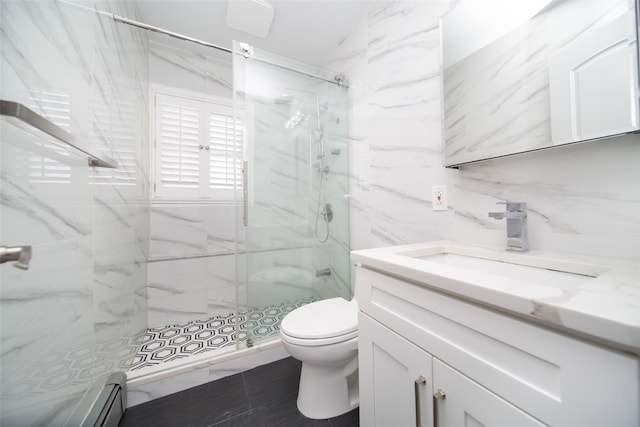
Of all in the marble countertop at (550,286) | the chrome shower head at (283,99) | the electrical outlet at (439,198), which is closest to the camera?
the marble countertop at (550,286)

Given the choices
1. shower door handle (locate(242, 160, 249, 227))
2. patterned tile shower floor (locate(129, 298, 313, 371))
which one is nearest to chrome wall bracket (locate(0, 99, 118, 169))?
shower door handle (locate(242, 160, 249, 227))

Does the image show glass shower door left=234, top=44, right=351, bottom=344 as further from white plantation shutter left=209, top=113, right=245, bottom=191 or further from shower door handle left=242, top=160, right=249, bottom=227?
white plantation shutter left=209, top=113, right=245, bottom=191

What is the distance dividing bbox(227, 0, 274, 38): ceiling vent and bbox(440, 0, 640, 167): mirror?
1.17 metres

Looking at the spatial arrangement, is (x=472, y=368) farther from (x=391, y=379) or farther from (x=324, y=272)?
(x=324, y=272)

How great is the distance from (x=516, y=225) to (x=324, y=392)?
1122mm

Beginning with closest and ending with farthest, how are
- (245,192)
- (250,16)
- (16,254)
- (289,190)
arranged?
(16,254) < (245,192) < (250,16) < (289,190)

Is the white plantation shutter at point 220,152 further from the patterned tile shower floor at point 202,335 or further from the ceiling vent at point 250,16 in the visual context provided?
the patterned tile shower floor at point 202,335

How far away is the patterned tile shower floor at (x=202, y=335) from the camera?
146 centimetres

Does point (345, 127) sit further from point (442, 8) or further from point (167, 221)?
point (167, 221)

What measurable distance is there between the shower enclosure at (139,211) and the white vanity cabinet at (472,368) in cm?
A: 97

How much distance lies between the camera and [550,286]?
0.49 metres

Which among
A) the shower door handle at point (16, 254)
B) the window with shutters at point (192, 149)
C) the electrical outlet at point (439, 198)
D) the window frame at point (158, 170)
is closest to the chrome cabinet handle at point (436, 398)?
the electrical outlet at point (439, 198)

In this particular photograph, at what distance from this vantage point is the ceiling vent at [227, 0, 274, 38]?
1.50 metres

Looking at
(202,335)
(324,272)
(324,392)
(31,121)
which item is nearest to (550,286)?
(324,392)
